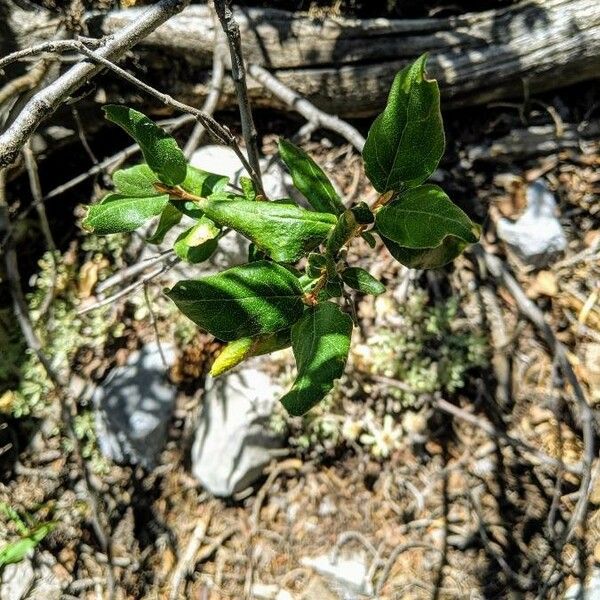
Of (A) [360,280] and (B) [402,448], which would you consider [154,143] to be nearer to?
(A) [360,280]

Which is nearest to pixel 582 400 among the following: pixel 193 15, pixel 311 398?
pixel 311 398

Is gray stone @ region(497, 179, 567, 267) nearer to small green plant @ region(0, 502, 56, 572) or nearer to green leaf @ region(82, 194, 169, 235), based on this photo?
green leaf @ region(82, 194, 169, 235)

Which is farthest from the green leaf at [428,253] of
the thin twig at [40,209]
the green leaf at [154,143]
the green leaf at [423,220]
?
the thin twig at [40,209]

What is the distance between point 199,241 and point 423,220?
606 mm

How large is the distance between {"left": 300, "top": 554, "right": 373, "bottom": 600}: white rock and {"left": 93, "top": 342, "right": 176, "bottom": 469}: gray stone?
104 cm

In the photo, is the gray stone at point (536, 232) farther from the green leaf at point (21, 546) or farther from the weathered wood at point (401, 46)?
the green leaf at point (21, 546)

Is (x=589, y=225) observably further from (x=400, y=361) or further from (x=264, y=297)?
(x=264, y=297)

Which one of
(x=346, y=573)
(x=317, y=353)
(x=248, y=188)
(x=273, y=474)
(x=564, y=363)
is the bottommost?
(x=346, y=573)

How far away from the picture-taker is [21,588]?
2.72m

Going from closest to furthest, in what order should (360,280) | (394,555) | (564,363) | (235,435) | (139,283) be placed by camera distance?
(360,280) → (139,283) → (564,363) → (394,555) → (235,435)

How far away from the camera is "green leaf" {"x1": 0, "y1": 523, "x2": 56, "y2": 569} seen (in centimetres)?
244

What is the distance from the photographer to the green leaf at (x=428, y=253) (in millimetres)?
1427

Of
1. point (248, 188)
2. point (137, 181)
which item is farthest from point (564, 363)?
point (137, 181)

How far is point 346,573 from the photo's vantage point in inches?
106
